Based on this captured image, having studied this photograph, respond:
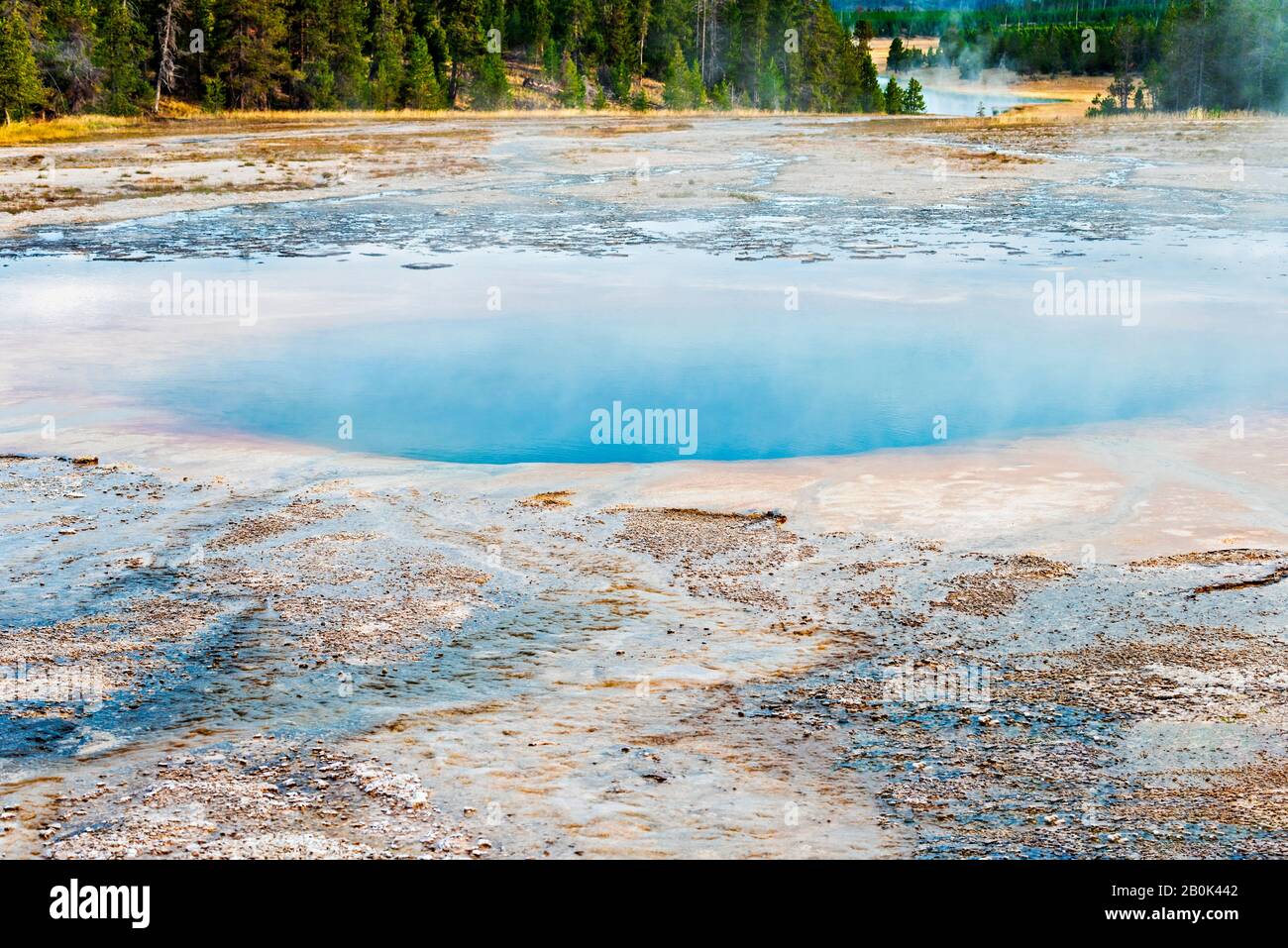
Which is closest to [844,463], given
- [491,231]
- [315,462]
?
[315,462]

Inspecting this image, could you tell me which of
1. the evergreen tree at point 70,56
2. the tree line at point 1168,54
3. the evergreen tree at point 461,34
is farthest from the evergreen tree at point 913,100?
the evergreen tree at point 70,56

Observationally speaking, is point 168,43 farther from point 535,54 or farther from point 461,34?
point 535,54

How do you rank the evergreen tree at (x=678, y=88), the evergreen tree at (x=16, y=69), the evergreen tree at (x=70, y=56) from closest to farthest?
the evergreen tree at (x=16, y=69) → the evergreen tree at (x=70, y=56) → the evergreen tree at (x=678, y=88)

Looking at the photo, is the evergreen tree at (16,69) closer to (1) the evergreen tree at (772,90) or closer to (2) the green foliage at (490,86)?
(2) the green foliage at (490,86)

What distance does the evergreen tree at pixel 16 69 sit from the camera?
4275cm

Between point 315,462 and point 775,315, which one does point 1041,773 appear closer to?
point 315,462

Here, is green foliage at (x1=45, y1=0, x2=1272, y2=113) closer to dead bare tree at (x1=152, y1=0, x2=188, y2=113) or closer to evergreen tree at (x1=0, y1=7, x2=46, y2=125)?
evergreen tree at (x1=0, y1=7, x2=46, y2=125)

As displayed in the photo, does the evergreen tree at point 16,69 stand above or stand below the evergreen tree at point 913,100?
below

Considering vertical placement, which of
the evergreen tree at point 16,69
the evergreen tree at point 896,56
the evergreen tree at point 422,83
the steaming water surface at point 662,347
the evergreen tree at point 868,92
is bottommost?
the steaming water surface at point 662,347

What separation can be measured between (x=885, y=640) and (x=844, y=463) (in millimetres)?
3089

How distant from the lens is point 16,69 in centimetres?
4306

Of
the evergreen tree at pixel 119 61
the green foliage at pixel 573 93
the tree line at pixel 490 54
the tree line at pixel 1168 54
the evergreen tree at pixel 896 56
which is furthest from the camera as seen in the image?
the evergreen tree at pixel 896 56

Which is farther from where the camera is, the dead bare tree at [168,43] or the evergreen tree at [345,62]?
the evergreen tree at [345,62]

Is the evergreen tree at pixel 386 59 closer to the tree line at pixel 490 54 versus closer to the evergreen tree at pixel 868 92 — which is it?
the tree line at pixel 490 54
